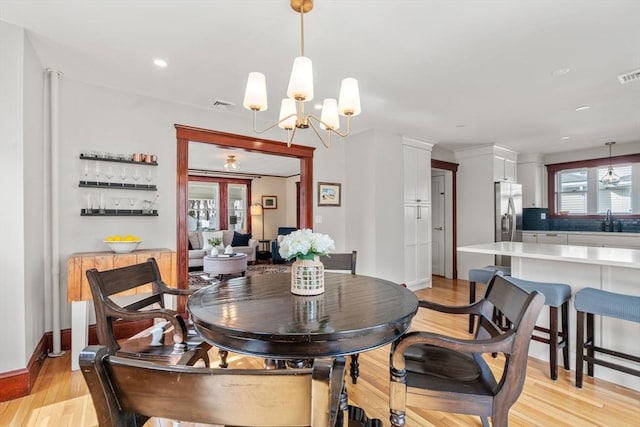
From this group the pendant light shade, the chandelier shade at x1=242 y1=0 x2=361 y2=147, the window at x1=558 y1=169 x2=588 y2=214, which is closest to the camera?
the chandelier shade at x1=242 y1=0 x2=361 y2=147

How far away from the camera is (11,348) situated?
2061 millimetres

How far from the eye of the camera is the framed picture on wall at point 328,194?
4.53 m

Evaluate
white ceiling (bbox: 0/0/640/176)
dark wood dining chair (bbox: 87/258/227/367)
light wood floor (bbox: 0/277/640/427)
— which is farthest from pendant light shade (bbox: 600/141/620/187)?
dark wood dining chair (bbox: 87/258/227/367)

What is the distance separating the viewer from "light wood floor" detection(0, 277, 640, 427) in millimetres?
1822

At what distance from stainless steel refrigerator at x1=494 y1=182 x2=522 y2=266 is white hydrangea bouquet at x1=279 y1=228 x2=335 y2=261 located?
4835 millimetres

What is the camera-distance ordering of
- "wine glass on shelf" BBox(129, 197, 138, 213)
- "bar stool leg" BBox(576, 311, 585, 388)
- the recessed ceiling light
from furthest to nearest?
1. "wine glass on shelf" BBox(129, 197, 138, 213)
2. the recessed ceiling light
3. "bar stool leg" BBox(576, 311, 585, 388)

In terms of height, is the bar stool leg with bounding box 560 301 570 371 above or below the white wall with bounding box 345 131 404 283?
below

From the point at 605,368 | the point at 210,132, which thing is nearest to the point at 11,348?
the point at 210,132

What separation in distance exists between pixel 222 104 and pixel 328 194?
6.24 ft

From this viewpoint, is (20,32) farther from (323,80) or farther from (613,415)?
(613,415)

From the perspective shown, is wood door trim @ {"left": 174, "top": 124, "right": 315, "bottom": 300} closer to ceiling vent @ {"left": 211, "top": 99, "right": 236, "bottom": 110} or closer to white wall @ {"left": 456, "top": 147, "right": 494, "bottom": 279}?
ceiling vent @ {"left": 211, "top": 99, "right": 236, "bottom": 110}

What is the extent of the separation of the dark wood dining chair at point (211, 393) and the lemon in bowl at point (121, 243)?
8.48ft

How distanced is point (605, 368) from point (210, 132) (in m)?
4.14

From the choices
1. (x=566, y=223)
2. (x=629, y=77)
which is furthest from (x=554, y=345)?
(x=566, y=223)
